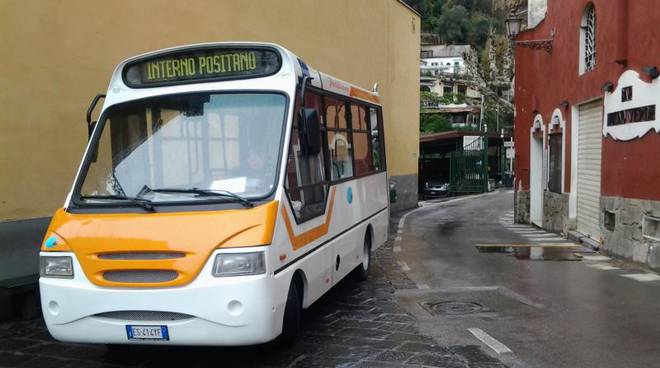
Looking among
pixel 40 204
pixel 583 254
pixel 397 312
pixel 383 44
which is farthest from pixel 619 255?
pixel 383 44

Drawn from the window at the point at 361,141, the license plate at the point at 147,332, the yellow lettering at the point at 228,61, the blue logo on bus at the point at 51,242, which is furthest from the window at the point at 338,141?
the blue logo on bus at the point at 51,242

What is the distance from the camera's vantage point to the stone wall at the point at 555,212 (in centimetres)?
1443

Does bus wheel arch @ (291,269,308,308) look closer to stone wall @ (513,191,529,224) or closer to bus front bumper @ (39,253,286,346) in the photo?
bus front bumper @ (39,253,286,346)

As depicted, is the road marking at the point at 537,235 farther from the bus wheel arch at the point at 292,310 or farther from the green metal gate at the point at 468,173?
the green metal gate at the point at 468,173

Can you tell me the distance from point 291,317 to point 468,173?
3126 centimetres

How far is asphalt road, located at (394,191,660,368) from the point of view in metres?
5.53

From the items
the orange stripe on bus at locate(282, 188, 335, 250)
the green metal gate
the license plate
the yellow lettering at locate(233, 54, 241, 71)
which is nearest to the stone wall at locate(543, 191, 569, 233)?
the orange stripe on bus at locate(282, 188, 335, 250)

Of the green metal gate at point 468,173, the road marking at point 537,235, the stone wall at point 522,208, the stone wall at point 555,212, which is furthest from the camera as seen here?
the green metal gate at point 468,173

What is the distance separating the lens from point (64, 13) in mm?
7645

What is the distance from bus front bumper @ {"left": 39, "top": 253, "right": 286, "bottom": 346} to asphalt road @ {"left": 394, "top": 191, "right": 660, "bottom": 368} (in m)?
2.14

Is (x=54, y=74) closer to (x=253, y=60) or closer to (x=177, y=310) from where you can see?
(x=253, y=60)

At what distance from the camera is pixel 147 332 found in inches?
181

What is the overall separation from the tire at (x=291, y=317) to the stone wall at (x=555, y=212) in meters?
10.4

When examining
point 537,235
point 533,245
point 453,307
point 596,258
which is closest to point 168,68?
point 453,307
